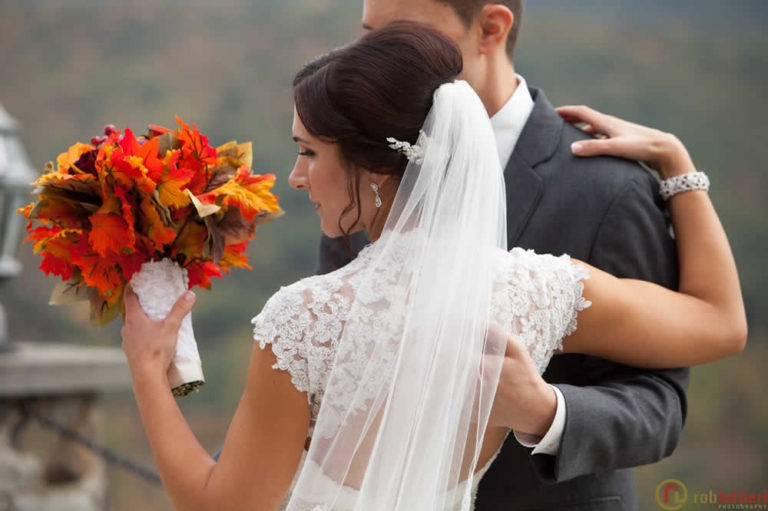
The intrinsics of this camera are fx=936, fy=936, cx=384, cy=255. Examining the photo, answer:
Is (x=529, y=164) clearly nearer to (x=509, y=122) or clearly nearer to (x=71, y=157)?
(x=509, y=122)

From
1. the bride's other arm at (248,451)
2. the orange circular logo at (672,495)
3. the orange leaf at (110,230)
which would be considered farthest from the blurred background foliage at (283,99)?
the bride's other arm at (248,451)

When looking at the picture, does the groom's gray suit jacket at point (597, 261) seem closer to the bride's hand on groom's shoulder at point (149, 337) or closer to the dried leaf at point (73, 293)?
the bride's hand on groom's shoulder at point (149, 337)

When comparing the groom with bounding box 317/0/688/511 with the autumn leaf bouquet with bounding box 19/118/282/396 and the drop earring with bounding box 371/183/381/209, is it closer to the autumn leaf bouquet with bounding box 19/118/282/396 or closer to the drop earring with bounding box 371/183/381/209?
the drop earring with bounding box 371/183/381/209

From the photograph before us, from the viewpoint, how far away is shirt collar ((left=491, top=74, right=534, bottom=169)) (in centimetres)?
277

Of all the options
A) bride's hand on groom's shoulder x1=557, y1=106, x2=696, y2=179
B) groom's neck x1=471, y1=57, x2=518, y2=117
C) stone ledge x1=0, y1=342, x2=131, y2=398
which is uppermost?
groom's neck x1=471, y1=57, x2=518, y2=117

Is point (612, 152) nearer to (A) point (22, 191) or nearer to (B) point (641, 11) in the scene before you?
(A) point (22, 191)

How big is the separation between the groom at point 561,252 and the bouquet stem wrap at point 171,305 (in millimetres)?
775

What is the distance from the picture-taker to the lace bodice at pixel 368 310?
1985mm

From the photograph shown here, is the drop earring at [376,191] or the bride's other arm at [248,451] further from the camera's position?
the drop earring at [376,191]

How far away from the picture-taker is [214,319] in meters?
17.1

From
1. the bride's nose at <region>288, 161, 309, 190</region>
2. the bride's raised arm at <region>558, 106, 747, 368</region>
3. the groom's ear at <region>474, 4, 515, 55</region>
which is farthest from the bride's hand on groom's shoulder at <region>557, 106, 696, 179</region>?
the bride's nose at <region>288, 161, 309, 190</region>

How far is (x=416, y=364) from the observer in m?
2.04

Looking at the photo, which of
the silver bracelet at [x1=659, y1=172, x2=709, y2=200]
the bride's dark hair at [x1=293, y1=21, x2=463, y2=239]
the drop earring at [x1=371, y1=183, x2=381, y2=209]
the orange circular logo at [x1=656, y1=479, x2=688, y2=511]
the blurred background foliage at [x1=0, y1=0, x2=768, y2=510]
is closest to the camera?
the bride's dark hair at [x1=293, y1=21, x2=463, y2=239]

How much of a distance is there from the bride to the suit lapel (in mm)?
357
